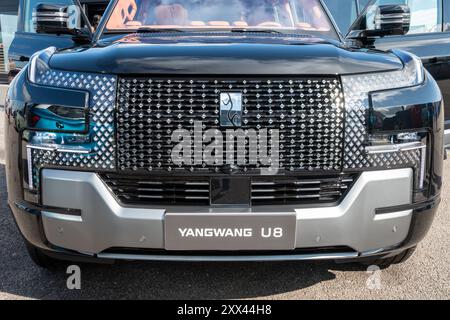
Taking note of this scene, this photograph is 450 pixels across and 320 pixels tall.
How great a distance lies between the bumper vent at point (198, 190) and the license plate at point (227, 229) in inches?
4.4

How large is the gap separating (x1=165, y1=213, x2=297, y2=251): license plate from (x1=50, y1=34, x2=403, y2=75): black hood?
0.65 metres

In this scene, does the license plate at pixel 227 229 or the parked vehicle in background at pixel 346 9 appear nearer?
the license plate at pixel 227 229

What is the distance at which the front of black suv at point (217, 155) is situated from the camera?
7.43 feet

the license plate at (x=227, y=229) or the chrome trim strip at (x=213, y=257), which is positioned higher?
the license plate at (x=227, y=229)

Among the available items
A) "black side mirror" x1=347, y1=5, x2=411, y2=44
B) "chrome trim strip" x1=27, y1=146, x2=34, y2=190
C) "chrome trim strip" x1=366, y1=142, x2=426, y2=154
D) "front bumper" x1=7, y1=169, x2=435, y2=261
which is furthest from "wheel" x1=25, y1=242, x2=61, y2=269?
"black side mirror" x1=347, y1=5, x2=411, y2=44

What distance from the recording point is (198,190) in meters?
2.32

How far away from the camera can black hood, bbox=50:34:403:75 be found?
2.30 m

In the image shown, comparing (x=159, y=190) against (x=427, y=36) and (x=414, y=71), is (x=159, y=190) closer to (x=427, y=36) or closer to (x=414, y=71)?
(x=414, y=71)

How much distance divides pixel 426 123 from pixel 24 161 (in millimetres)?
1908

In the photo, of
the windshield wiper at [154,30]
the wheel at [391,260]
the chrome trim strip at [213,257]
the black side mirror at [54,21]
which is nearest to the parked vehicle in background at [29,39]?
the black side mirror at [54,21]

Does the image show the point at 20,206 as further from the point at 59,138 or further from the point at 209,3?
the point at 209,3

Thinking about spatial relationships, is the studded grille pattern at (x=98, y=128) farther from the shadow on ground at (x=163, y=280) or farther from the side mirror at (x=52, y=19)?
the side mirror at (x=52, y=19)

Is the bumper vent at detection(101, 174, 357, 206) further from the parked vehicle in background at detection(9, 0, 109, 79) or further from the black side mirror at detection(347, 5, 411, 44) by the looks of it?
the parked vehicle in background at detection(9, 0, 109, 79)
